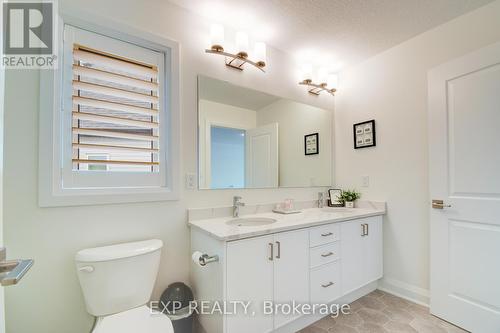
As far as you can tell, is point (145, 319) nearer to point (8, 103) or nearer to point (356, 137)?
point (8, 103)

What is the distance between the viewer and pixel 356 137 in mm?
2443

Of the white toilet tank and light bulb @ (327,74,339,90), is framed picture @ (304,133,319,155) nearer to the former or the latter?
light bulb @ (327,74,339,90)

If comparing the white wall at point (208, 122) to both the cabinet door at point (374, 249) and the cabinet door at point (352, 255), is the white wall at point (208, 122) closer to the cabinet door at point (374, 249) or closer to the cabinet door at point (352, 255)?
the cabinet door at point (352, 255)

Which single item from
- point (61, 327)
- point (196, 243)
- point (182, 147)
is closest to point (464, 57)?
point (182, 147)

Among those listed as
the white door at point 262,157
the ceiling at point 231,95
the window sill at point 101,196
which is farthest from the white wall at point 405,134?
the window sill at point 101,196

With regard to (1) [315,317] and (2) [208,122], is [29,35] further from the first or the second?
(1) [315,317]

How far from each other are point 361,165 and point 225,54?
1.77 metres

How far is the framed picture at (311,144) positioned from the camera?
243cm

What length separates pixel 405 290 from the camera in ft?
6.65

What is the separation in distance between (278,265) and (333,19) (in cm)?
191

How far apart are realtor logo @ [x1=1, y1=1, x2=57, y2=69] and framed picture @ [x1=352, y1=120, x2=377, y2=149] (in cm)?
258

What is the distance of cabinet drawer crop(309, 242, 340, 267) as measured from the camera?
1630mm

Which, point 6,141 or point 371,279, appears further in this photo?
point 371,279

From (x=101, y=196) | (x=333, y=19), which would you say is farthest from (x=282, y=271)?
(x=333, y=19)
